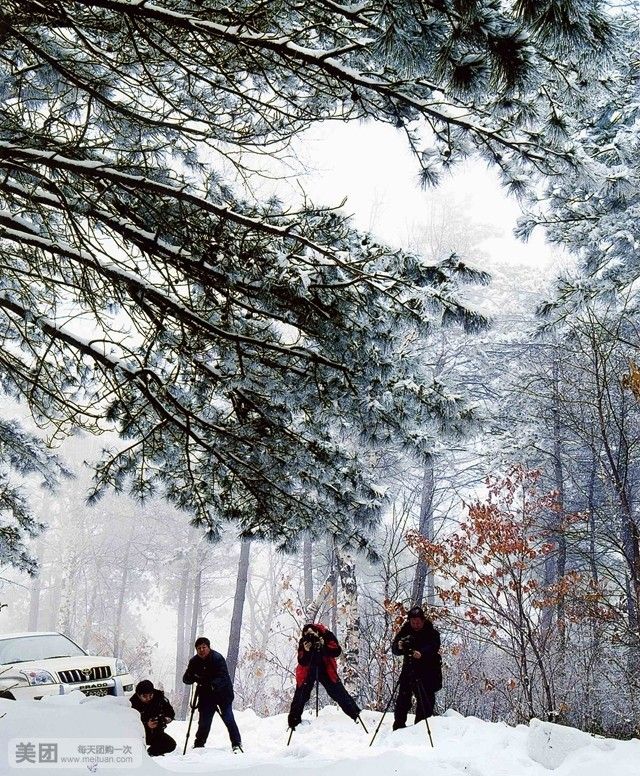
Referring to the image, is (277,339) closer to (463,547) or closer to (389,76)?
(389,76)

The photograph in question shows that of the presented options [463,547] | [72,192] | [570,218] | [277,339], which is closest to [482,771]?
[277,339]

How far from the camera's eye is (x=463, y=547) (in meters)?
9.75

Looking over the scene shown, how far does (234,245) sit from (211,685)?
17.6ft

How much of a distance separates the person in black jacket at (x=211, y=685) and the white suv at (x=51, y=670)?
1.62 m

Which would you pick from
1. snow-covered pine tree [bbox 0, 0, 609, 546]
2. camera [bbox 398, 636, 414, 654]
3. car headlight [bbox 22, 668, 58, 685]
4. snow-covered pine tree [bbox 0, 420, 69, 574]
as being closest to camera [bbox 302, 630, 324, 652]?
camera [bbox 398, 636, 414, 654]

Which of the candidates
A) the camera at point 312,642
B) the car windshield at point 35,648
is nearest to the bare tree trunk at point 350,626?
A: the camera at point 312,642

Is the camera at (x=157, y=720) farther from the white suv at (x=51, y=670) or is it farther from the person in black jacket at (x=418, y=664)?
the person in black jacket at (x=418, y=664)

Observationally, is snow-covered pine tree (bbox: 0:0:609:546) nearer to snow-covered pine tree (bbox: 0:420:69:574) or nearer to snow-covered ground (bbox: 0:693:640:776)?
snow-covered ground (bbox: 0:693:640:776)

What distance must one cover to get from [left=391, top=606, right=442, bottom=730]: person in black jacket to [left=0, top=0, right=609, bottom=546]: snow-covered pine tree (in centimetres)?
235

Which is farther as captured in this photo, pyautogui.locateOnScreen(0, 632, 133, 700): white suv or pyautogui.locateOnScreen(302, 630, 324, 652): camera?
pyautogui.locateOnScreen(302, 630, 324, 652): camera

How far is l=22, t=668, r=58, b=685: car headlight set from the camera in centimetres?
786

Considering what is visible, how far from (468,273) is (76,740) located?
3818 mm

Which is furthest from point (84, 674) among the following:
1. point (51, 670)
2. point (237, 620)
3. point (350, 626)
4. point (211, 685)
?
point (237, 620)

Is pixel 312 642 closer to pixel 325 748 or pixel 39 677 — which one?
pixel 325 748
